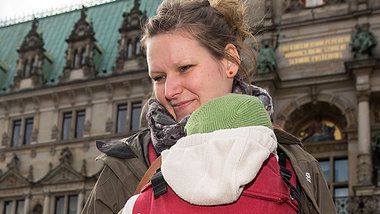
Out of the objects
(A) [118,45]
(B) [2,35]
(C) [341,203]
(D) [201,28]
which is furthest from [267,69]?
(D) [201,28]

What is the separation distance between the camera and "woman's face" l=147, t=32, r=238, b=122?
82.8 inches

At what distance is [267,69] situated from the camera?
66.9 feet

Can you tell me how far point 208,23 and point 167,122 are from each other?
40 cm

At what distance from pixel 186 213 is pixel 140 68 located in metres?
22.0

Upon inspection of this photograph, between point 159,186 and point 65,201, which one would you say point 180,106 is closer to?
point 159,186

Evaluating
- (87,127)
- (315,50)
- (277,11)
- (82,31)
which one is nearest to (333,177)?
(315,50)

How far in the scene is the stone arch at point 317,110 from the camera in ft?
65.4

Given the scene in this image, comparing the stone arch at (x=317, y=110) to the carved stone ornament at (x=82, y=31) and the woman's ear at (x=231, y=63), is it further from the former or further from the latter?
the woman's ear at (x=231, y=63)

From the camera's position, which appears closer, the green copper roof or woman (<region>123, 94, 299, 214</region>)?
woman (<region>123, 94, 299, 214</region>)

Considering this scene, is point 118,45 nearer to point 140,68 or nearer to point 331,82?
point 140,68

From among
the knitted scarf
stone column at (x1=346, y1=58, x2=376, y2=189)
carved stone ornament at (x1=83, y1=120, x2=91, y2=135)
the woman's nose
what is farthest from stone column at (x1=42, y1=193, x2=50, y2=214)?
the woman's nose

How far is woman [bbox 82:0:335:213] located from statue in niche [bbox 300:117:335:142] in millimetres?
18931

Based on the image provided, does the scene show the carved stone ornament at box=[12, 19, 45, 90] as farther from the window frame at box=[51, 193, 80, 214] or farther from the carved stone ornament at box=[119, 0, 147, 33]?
the window frame at box=[51, 193, 80, 214]

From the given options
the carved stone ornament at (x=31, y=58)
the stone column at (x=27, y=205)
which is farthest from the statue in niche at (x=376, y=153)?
the carved stone ornament at (x=31, y=58)
